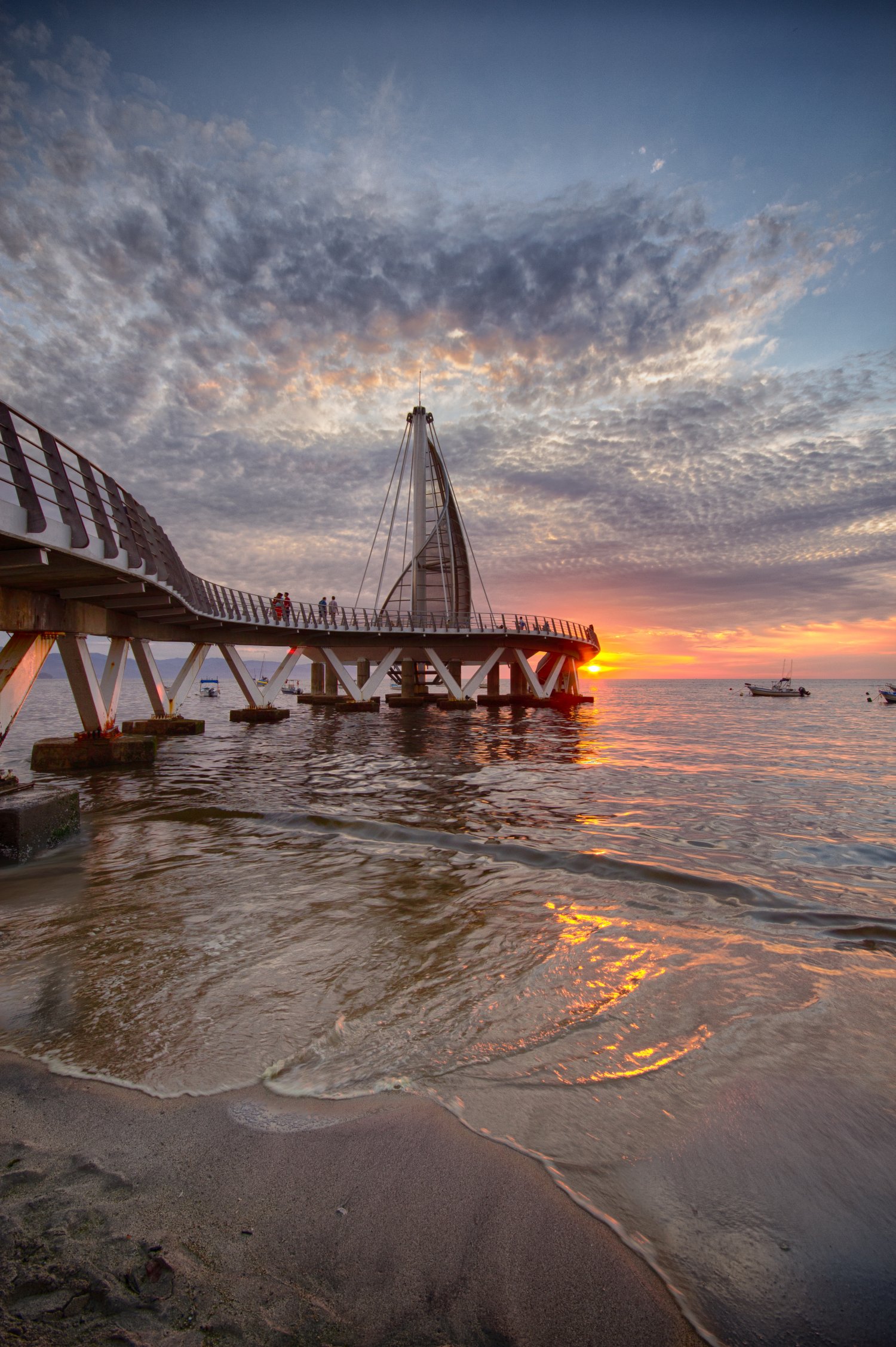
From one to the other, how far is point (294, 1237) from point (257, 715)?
36.7 m

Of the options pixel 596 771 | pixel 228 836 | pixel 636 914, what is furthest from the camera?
pixel 596 771

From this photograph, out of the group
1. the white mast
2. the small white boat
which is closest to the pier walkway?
the white mast

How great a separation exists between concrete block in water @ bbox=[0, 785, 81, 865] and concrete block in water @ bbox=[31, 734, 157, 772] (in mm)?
9233

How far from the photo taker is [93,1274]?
6.70ft

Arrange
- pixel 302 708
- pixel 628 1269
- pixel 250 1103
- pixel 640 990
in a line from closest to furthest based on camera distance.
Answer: pixel 628 1269 → pixel 250 1103 → pixel 640 990 → pixel 302 708

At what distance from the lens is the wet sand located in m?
1.90

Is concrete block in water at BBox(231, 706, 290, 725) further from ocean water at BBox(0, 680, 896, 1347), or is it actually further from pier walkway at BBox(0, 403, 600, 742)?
ocean water at BBox(0, 680, 896, 1347)

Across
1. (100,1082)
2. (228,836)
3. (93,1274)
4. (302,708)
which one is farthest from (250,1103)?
(302,708)

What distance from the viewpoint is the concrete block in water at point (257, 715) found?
37.2 metres

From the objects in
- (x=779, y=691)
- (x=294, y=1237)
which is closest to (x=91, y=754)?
(x=294, y=1237)

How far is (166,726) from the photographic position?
28.8 meters

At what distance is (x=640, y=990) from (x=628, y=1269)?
2.54 meters

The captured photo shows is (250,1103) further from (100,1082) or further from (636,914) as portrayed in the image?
(636,914)

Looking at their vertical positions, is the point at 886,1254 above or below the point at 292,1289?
below
